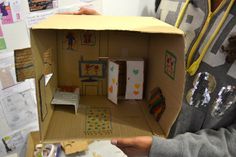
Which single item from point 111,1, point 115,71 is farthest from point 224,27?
point 111,1

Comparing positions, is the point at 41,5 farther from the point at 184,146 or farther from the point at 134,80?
the point at 184,146

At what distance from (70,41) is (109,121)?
31 cm

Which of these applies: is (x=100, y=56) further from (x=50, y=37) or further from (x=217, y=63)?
(x=217, y=63)

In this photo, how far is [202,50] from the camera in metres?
0.64

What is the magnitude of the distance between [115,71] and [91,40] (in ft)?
0.46

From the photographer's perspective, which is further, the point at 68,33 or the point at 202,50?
→ the point at 68,33

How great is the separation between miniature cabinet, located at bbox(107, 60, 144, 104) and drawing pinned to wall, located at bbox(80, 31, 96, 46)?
0.31ft

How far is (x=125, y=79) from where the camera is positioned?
34.9 inches

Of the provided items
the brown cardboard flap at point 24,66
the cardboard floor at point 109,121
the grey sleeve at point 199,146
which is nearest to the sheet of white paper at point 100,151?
the cardboard floor at point 109,121

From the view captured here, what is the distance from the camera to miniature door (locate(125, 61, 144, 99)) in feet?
2.84

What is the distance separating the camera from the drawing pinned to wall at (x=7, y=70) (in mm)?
1128

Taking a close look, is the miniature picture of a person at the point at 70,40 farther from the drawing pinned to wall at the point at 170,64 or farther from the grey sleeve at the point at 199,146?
the grey sleeve at the point at 199,146

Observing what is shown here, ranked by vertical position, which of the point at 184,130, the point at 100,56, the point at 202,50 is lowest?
the point at 184,130

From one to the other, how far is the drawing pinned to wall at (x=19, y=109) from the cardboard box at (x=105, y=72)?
1.46 ft
